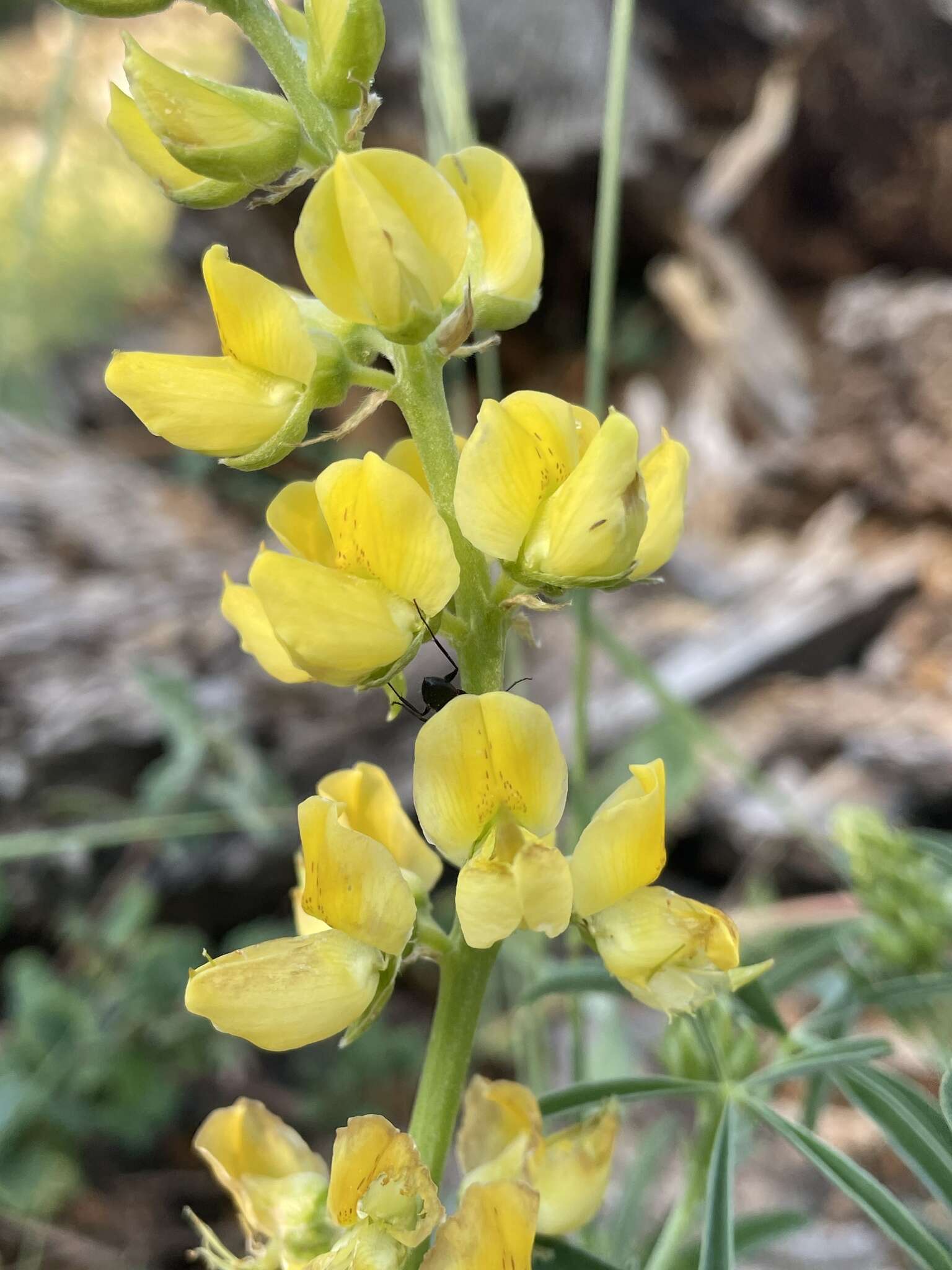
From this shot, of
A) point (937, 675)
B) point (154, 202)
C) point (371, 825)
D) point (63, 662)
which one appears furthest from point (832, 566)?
point (154, 202)

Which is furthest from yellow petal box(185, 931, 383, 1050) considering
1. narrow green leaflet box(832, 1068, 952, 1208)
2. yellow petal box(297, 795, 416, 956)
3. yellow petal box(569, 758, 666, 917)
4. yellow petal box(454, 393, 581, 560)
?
narrow green leaflet box(832, 1068, 952, 1208)

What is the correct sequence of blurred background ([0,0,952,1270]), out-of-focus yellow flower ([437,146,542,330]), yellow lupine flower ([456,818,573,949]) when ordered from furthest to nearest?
blurred background ([0,0,952,1270])
out-of-focus yellow flower ([437,146,542,330])
yellow lupine flower ([456,818,573,949])

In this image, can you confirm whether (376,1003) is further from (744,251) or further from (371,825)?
(744,251)

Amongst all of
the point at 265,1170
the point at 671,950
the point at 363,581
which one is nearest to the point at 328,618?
the point at 363,581

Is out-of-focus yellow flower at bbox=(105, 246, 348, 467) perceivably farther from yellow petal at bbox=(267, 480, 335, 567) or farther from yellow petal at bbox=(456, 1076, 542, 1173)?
yellow petal at bbox=(456, 1076, 542, 1173)

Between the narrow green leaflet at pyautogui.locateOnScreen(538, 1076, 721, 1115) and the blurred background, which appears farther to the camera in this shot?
the blurred background

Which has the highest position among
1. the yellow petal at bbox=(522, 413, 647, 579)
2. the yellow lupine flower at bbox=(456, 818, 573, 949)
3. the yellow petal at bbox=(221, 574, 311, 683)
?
the yellow petal at bbox=(522, 413, 647, 579)
